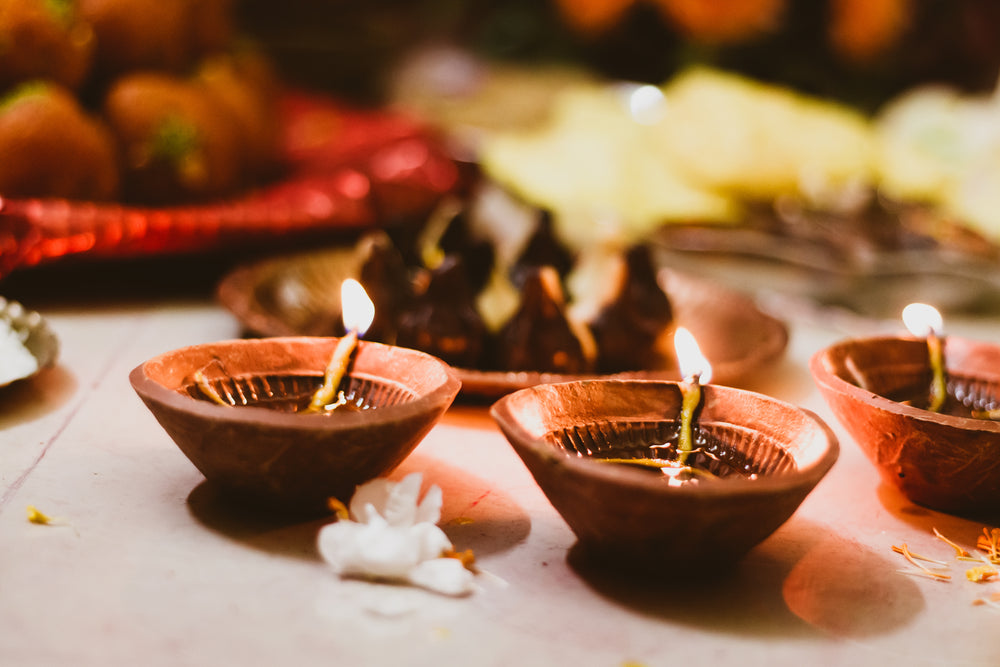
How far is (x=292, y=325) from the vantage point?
52.9 inches

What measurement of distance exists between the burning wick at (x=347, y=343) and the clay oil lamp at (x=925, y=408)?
1.49 ft

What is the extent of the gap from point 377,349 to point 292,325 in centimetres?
50

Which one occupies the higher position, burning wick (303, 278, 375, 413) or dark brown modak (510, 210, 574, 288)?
dark brown modak (510, 210, 574, 288)

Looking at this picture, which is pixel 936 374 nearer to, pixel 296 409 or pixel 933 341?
pixel 933 341

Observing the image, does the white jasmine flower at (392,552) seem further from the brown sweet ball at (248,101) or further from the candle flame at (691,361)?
the brown sweet ball at (248,101)

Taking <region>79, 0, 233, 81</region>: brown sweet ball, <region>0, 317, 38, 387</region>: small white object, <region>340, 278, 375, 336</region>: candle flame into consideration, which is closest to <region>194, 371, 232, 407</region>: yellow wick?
<region>340, 278, 375, 336</region>: candle flame

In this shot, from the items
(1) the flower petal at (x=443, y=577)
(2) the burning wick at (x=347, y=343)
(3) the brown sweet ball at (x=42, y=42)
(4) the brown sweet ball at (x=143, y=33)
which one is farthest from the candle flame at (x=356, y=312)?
(4) the brown sweet ball at (x=143, y=33)

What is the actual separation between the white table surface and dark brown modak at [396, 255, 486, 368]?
22 cm

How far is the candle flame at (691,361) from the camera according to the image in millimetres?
836

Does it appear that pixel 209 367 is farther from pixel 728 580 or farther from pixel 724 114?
pixel 724 114

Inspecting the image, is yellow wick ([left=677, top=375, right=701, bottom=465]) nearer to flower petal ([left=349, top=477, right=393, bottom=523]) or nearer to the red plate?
flower petal ([left=349, top=477, right=393, bottom=523])

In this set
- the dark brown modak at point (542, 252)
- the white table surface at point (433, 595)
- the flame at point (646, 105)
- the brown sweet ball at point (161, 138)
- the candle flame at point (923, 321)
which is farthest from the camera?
the flame at point (646, 105)

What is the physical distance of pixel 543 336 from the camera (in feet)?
3.78

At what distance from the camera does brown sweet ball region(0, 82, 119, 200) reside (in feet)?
4.50
